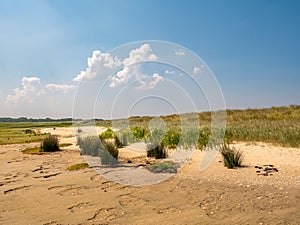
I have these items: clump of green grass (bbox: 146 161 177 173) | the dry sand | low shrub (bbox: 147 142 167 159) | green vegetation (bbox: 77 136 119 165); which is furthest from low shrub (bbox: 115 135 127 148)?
clump of green grass (bbox: 146 161 177 173)

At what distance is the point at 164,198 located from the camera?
Answer: 7906 mm

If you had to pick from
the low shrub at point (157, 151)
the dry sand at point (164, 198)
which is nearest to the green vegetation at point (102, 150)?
the low shrub at point (157, 151)

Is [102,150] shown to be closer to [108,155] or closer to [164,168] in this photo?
[108,155]

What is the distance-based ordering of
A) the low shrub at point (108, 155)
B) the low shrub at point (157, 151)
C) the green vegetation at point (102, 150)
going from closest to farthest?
1. the low shrub at point (108, 155)
2. the green vegetation at point (102, 150)
3. the low shrub at point (157, 151)

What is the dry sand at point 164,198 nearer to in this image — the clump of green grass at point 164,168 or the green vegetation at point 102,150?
the clump of green grass at point 164,168

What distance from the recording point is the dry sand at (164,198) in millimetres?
6406

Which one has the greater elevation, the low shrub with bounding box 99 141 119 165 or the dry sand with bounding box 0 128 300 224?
the low shrub with bounding box 99 141 119 165

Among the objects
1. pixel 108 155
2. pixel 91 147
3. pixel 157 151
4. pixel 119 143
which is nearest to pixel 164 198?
pixel 108 155

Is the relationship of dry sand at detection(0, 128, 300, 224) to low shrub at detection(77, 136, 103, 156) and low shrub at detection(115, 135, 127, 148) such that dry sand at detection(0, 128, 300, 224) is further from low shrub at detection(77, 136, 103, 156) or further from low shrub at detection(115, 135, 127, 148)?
low shrub at detection(115, 135, 127, 148)

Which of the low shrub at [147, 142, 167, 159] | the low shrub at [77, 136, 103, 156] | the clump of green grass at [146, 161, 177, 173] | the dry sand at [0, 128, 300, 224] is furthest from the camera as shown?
the low shrub at [77, 136, 103, 156]

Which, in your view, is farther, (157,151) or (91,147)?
(91,147)

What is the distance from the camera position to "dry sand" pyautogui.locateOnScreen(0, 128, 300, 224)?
6.41m

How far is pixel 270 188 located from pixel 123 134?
15.2m

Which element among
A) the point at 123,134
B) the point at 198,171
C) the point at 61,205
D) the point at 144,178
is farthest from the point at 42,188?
the point at 123,134
